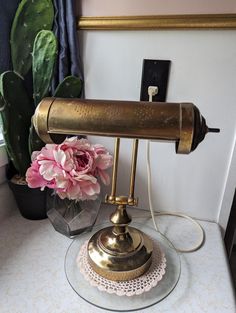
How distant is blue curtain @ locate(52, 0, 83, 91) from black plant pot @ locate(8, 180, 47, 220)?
0.33 meters

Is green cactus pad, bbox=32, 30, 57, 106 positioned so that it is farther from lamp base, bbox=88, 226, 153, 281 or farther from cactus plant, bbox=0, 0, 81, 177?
lamp base, bbox=88, 226, 153, 281

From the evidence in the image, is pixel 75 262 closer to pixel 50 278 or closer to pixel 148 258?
pixel 50 278

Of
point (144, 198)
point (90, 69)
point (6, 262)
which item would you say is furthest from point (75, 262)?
point (90, 69)

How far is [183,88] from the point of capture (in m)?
0.65

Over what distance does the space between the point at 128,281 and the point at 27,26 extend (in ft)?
2.19

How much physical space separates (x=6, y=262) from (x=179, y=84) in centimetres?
64

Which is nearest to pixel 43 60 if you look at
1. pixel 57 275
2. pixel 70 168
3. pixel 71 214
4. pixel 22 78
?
pixel 22 78

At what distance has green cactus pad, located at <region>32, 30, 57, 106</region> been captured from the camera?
58 centimetres

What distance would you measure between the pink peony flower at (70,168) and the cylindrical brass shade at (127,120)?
0.11 metres

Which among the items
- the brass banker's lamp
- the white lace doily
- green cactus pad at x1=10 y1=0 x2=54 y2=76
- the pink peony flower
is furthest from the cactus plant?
the white lace doily

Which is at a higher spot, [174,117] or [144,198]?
[174,117]

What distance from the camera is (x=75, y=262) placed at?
579 mm

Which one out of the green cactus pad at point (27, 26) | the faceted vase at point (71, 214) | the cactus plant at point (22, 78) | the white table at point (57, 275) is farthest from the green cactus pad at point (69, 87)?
the white table at point (57, 275)

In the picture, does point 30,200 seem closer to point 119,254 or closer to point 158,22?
point 119,254
